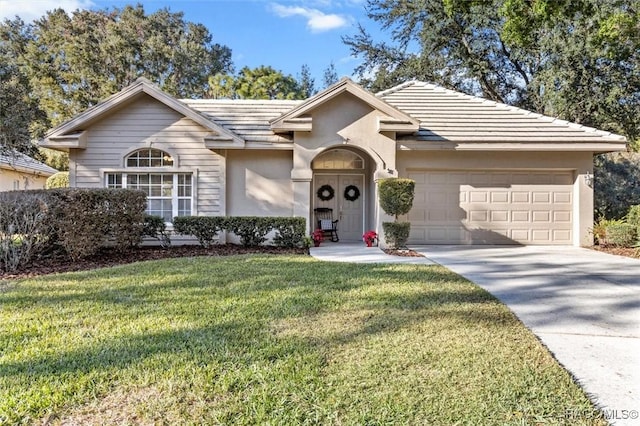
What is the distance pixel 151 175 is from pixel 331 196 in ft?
18.7

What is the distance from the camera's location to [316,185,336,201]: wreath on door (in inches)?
512

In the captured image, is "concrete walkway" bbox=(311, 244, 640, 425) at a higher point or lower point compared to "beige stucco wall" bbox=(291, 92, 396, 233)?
lower

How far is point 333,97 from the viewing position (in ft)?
36.9

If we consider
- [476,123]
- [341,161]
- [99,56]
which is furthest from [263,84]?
[476,123]

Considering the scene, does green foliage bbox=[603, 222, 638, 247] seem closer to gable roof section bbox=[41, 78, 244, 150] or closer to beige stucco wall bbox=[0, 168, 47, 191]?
gable roof section bbox=[41, 78, 244, 150]

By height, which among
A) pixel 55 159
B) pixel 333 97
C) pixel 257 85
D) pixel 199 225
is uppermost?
pixel 257 85

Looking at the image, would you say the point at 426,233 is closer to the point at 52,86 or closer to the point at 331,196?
the point at 331,196

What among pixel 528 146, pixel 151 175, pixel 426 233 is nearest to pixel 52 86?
pixel 151 175

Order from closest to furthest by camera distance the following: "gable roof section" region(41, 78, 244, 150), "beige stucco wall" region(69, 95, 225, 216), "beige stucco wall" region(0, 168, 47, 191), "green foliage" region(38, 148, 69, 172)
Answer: "gable roof section" region(41, 78, 244, 150)
"beige stucco wall" region(69, 95, 225, 216)
"beige stucco wall" region(0, 168, 47, 191)
"green foliage" region(38, 148, 69, 172)

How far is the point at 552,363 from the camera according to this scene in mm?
3623

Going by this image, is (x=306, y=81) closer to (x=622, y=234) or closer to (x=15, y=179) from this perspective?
(x=15, y=179)

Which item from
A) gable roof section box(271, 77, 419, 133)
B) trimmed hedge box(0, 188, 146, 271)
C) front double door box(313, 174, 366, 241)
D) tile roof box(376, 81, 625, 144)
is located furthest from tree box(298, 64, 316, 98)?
trimmed hedge box(0, 188, 146, 271)

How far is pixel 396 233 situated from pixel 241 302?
594cm

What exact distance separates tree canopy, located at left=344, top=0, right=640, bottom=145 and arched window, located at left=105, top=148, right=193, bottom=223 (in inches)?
385
